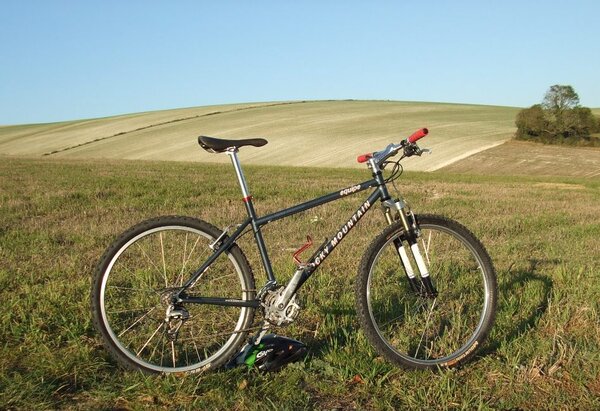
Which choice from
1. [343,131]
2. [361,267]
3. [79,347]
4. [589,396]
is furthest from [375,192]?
[343,131]

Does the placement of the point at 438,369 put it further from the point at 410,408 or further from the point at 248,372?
the point at 248,372

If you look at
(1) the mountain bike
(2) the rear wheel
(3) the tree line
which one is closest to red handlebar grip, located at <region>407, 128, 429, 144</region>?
(1) the mountain bike

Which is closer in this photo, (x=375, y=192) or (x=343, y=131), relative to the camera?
(x=375, y=192)

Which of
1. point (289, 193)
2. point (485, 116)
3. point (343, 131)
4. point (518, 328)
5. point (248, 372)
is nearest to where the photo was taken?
point (248, 372)

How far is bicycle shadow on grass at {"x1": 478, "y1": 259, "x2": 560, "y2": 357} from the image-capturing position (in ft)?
14.0

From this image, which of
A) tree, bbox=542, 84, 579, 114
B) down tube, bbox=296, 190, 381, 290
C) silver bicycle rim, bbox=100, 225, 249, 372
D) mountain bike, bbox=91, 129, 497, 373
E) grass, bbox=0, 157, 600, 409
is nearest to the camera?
grass, bbox=0, 157, 600, 409

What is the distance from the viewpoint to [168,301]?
3703 millimetres

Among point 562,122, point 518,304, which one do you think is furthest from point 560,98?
point 518,304

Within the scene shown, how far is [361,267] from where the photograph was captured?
374 cm

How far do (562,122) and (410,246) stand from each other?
43.7m

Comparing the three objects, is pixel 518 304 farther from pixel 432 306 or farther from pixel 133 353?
pixel 133 353

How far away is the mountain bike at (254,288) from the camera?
369 centimetres

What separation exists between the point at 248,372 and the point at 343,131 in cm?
4917

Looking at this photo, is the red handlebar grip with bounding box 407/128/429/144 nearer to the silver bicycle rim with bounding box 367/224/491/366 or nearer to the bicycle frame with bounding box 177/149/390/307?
the bicycle frame with bounding box 177/149/390/307
